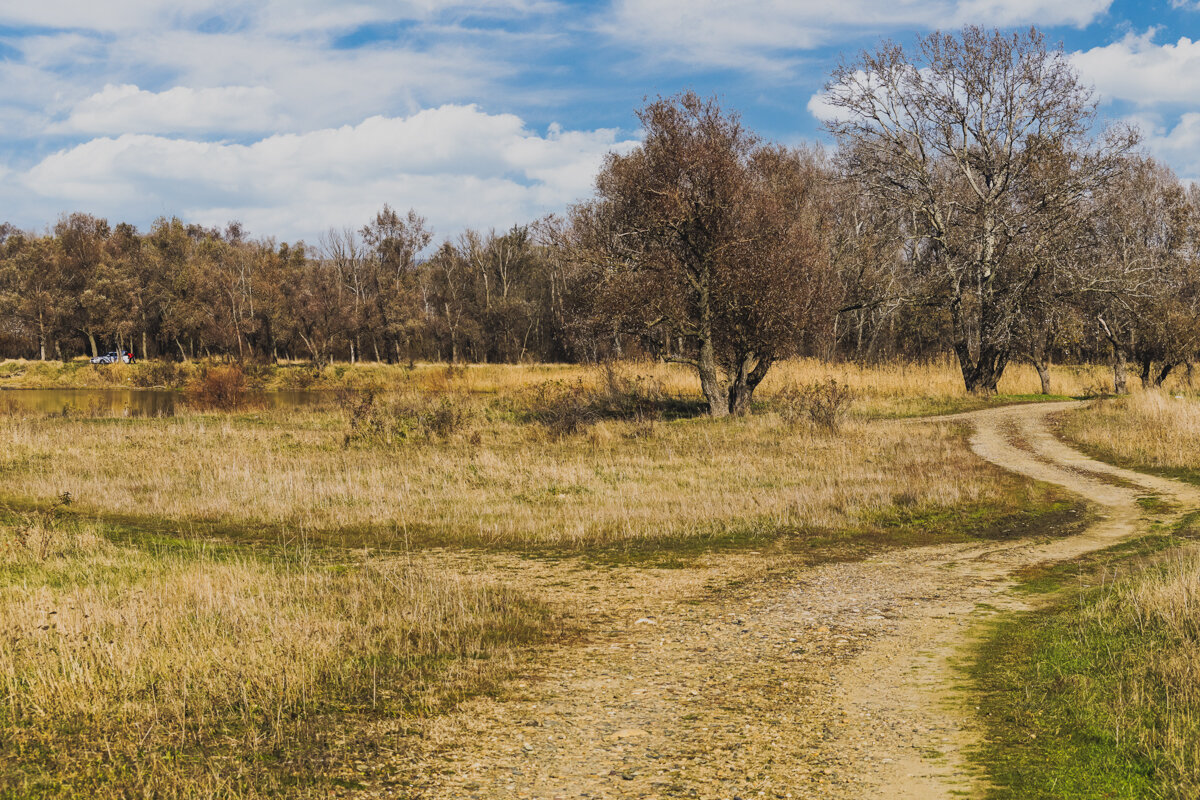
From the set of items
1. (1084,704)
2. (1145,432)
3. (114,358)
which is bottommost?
(1084,704)

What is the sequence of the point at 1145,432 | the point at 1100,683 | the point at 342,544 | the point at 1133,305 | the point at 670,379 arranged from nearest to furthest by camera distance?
the point at 1100,683
the point at 342,544
the point at 1145,432
the point at 1133,305
the point at 670,379

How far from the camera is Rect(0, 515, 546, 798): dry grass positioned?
5891 mm

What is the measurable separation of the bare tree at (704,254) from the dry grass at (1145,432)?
342 inches

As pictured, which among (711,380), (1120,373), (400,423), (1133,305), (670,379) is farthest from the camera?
(670,379)

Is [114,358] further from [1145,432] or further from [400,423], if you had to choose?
[1145,432]

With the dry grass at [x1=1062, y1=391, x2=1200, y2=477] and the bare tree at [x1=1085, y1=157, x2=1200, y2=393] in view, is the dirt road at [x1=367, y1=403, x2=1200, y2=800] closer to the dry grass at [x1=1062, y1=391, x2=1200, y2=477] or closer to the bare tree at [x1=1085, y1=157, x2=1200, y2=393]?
the dry grass at [x1=1062, y1=391, x2=1200, y2=477]

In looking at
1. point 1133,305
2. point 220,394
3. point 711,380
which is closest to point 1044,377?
point 1133,305

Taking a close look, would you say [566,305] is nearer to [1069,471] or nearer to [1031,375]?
[1031,375]

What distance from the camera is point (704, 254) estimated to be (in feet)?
91.1

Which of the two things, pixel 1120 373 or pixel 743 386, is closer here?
pixel 743 386

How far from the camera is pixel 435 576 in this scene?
11.1 m

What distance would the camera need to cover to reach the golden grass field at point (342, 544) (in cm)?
654

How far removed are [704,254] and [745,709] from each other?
72.8ft

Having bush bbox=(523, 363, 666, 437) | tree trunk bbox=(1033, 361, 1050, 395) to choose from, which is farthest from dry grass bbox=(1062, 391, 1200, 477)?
bush bbox=(523, 363, 666, 437)
